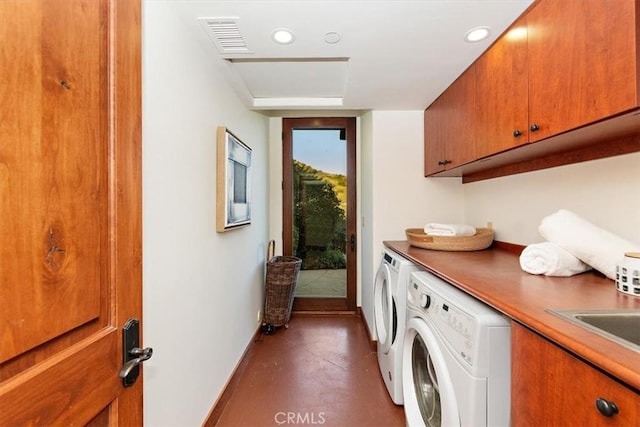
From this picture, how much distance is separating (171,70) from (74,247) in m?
0.96

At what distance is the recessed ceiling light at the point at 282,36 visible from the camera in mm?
1394

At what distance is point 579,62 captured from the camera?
3.21 ft

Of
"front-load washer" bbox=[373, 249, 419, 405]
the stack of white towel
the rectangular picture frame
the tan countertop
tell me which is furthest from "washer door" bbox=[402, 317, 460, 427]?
the rectangular picture frame

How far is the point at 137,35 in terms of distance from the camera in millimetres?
778

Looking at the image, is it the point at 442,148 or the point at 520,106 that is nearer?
the point at 520,106

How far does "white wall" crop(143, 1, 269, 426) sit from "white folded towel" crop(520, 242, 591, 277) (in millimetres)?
1603

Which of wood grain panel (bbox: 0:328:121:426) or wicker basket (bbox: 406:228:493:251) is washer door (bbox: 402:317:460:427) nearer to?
wicker basket (bbox: 406:228:493:251)

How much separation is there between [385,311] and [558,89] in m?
1.56

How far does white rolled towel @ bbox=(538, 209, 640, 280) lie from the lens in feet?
3.51

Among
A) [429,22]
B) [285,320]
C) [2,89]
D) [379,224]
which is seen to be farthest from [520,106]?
[285,320]

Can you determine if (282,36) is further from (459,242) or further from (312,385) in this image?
(312,385)

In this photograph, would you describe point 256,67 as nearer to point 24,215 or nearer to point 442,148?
point 442,148

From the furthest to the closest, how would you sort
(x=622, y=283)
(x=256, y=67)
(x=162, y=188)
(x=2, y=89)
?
(x=256, y=67) < (x=162, y=188) < (x=622, y=283) < (x=2, y=89)

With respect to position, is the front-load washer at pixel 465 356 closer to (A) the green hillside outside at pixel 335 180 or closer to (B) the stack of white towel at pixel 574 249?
(B) the stack of white towel at pixel 574 249
